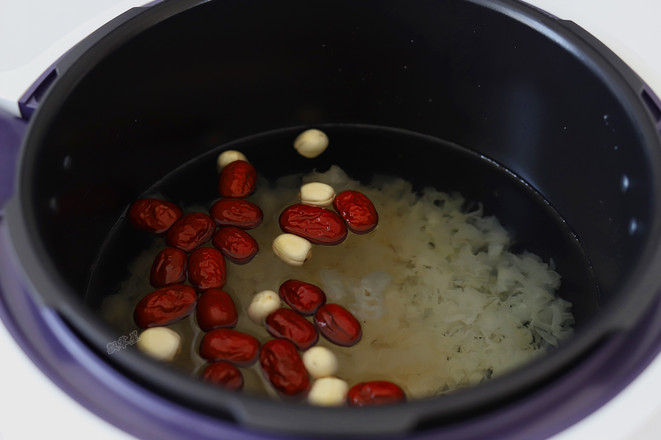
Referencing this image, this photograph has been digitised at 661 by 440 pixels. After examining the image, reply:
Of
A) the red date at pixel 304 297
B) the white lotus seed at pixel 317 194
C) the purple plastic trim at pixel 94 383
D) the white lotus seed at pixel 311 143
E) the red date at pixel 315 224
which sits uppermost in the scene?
the white lotus seed at pixel 311 143

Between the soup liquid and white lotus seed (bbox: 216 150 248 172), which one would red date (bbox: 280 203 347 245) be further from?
white lotus seed (bbox: 216 150 248 172)

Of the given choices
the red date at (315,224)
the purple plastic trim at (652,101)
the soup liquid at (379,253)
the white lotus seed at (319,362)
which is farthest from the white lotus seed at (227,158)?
the purple plastic trim at (652,101)

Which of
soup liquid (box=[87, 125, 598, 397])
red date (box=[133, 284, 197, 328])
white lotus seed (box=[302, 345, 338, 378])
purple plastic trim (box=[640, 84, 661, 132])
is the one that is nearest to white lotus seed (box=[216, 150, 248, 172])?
soup liquid (box=[87, 125, 598, 397])

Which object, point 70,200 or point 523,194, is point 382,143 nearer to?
point 523,194

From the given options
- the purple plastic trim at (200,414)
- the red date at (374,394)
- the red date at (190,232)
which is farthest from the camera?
the red date at (190,232)

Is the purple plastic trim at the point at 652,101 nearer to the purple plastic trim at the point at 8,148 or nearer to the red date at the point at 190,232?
the red date at the point at 190,232

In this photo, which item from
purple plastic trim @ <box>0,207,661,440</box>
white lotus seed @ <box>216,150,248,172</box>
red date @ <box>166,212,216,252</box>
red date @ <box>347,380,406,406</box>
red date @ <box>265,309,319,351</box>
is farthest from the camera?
white lotus seed @ <box>216,150,248,172</box>

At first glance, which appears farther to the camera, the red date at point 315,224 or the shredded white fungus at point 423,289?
the red date at point 315,224
